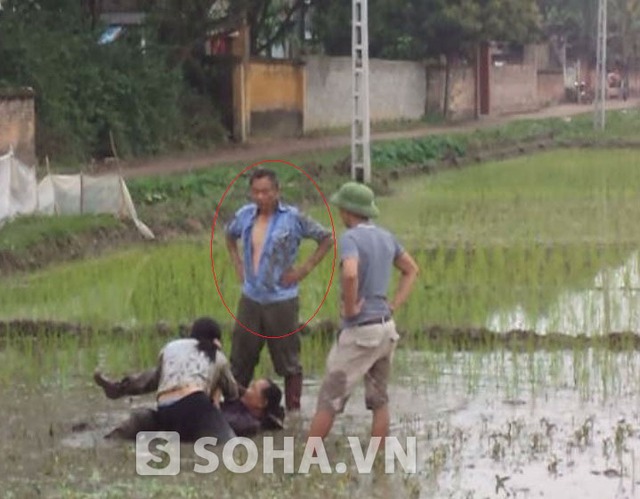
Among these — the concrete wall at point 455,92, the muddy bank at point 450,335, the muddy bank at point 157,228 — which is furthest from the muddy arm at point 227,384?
the concrete wall at point 455,92

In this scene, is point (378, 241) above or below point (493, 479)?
above

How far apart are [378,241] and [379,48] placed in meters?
33.8

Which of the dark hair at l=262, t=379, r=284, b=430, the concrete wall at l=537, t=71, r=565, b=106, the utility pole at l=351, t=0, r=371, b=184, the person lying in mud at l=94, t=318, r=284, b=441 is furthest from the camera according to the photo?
the concrete wall at l=537, t=71, r=565, b=106

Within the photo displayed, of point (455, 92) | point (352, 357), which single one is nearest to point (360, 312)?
point (352, 357)

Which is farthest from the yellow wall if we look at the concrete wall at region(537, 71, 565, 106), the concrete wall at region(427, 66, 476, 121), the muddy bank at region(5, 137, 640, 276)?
the concrete wall at region(537, 71, 565, 106)

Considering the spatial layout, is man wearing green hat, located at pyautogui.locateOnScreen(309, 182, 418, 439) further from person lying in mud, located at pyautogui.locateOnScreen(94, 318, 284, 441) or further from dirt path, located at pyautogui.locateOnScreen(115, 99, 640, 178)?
dirt path, located at pyautogui.locateOnScreen(115, 99, 640, 178)

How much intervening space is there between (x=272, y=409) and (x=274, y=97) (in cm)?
2492

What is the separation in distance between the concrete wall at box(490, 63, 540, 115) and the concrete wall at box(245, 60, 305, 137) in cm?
1468

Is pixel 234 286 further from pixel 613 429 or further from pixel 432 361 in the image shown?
pixel 613 429

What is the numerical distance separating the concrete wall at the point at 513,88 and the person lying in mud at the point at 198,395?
40.1 metres

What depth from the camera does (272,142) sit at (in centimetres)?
3162

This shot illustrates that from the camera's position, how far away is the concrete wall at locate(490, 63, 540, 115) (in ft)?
160

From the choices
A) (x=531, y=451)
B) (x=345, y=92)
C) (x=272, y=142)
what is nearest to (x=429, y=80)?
(x=345, y=92)

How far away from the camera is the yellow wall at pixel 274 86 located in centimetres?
3188
